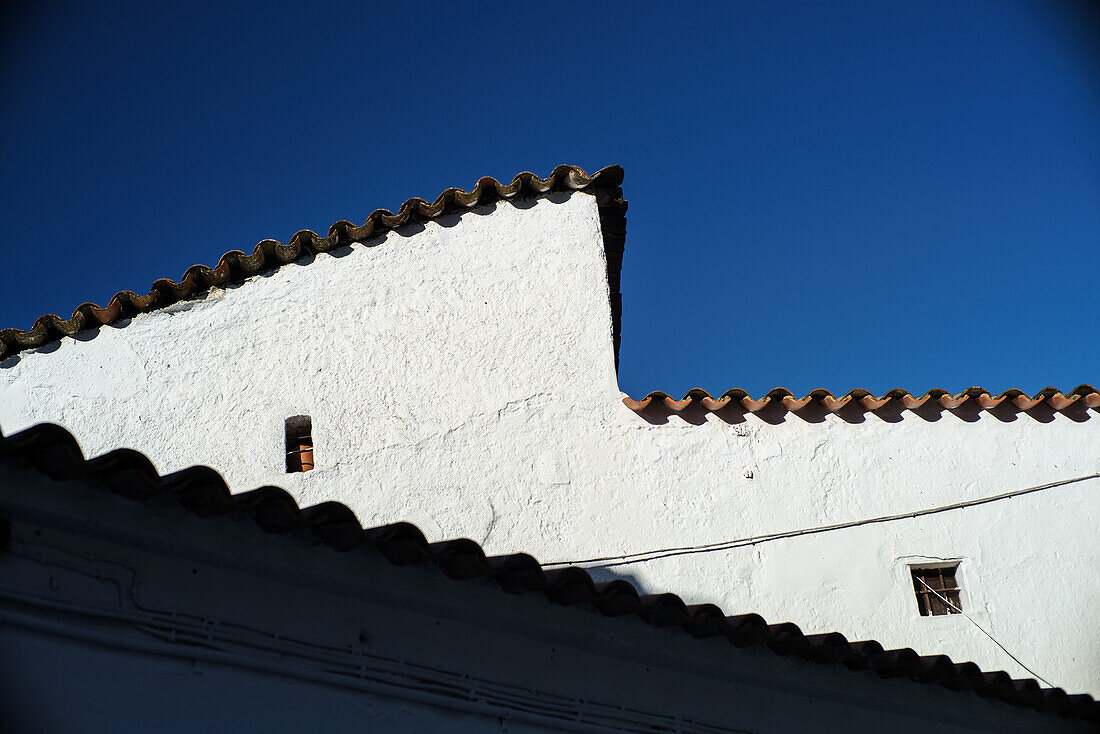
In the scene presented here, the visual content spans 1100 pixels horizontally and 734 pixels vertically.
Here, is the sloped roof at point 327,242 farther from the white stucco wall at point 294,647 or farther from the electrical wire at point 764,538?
the white stucco wall at point 294,647

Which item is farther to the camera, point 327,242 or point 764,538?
point 327,242

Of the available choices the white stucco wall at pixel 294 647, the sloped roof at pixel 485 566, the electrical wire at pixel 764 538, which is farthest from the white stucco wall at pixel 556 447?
the white stucco wall at pixel 294 647

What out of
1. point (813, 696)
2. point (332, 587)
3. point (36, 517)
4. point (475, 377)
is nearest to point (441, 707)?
point (332, 587)

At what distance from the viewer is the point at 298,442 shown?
19.5 feet

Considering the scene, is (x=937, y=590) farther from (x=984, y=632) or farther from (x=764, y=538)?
(x=764, y=538)

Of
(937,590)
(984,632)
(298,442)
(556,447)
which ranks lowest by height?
(984,632)

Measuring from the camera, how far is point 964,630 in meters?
5.64

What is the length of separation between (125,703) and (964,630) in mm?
4676

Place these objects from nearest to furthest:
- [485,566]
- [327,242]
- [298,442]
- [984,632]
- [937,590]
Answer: [485,566] → [984,632] → [937,590] → [298,442] → [327,242]

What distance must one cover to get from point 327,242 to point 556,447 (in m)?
2.25

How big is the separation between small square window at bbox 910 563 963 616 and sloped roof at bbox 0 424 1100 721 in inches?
27.2

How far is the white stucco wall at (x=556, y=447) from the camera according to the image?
5.57 meters

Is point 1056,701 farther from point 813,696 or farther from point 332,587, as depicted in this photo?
point 332,587

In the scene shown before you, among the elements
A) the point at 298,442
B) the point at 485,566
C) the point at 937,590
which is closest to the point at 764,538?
the point at 937,590
